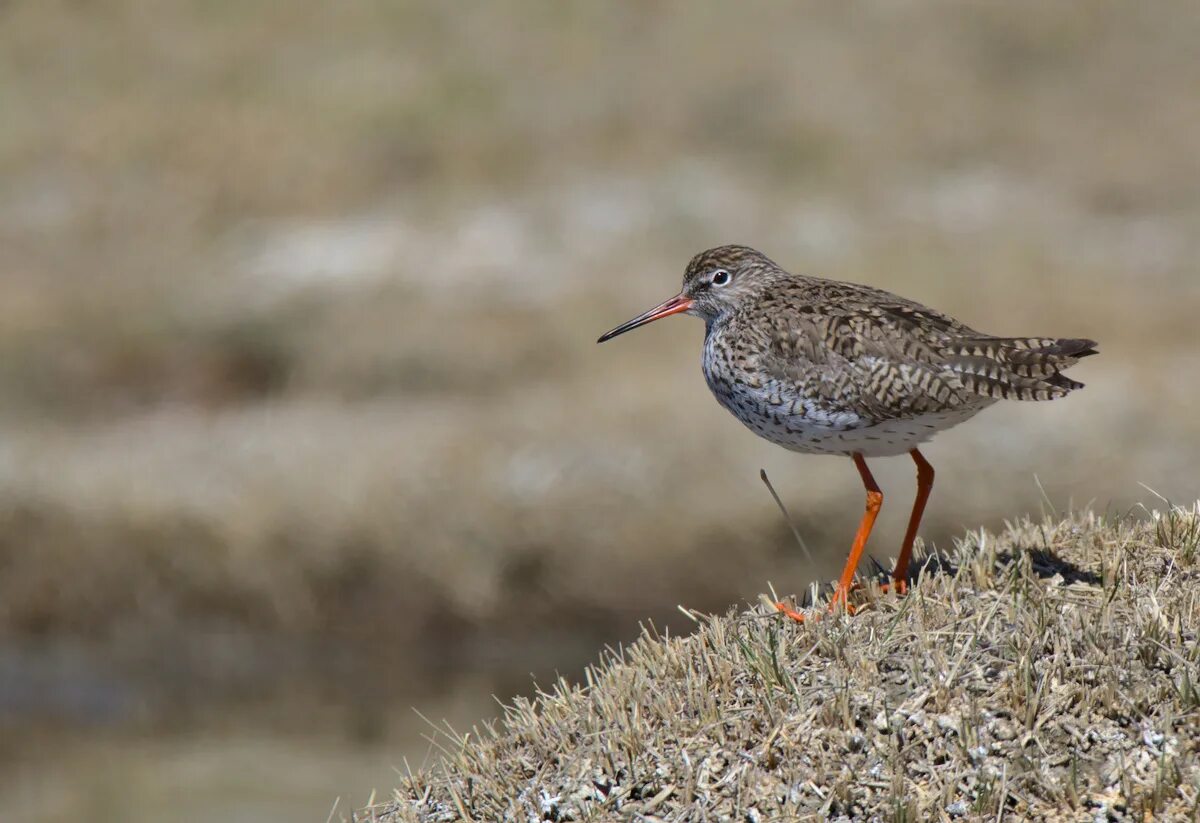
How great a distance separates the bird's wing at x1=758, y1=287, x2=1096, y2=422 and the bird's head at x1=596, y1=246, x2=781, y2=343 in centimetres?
93

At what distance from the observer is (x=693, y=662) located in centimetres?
651

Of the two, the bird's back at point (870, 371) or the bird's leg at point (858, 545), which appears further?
the bird's back at point (870, 371)

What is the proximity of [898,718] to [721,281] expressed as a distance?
3.31m

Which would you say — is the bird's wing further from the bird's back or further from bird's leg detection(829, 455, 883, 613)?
bird's leg detection(829, 455, 883, 613)

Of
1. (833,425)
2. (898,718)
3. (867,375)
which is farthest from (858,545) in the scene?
(898,718)

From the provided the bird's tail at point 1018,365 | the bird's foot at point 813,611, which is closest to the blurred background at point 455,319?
the bird's foot at point 813,611

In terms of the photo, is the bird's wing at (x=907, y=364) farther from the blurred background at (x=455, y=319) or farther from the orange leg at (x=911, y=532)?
the blurred background at (x=455, y=319)

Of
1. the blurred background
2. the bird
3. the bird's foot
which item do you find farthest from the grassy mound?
the blurred background

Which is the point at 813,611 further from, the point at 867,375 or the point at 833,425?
the point at 867,375

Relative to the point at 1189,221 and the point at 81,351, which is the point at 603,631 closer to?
the point at 81,351

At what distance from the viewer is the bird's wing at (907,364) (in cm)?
691

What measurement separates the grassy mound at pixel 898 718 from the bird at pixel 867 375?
50 centimetres

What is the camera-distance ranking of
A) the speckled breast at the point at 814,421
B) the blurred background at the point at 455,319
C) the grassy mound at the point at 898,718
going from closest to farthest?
the grassy mound at the point at 898,718 → the speckled breast at the point at 814,421 → the blurred background at the point at 455,319

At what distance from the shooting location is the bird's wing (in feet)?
22.7
